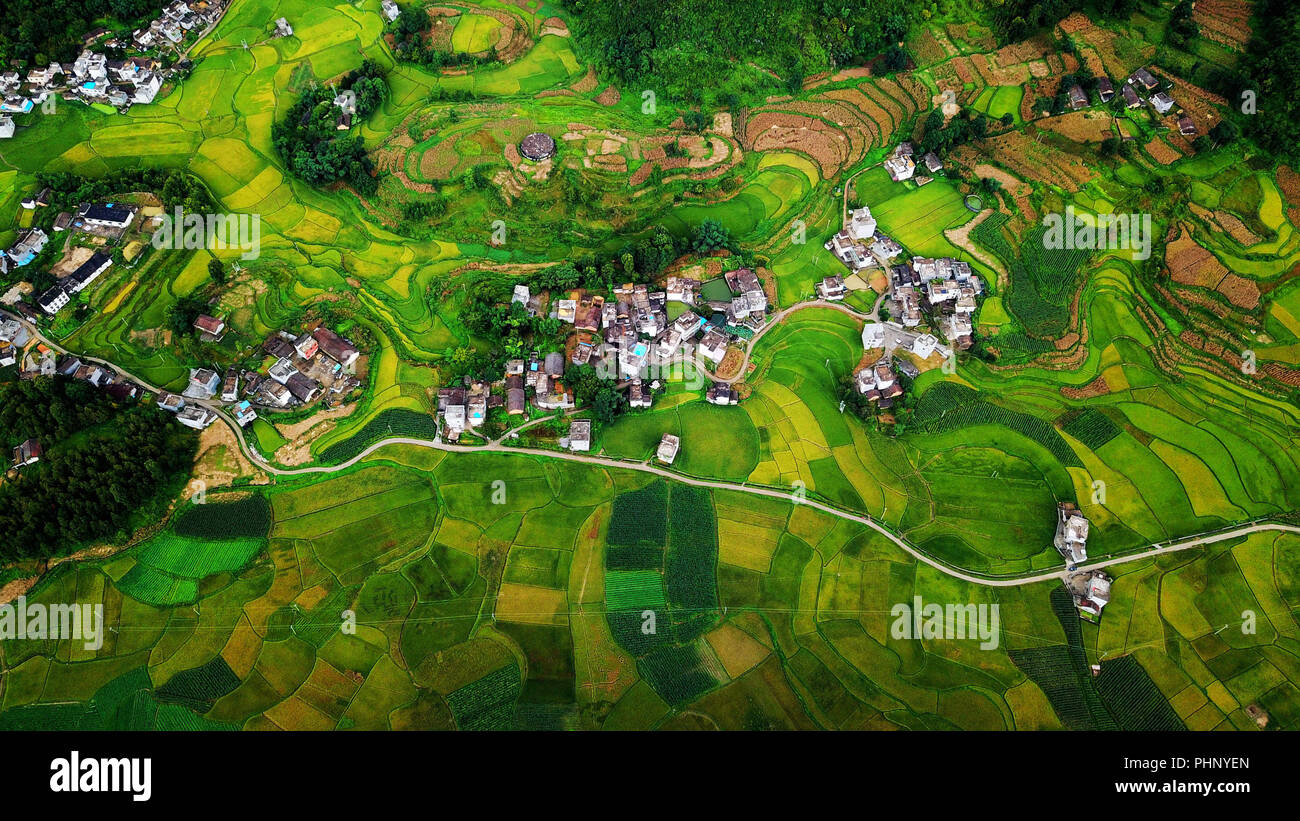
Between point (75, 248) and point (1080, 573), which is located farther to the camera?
point (75, 248)

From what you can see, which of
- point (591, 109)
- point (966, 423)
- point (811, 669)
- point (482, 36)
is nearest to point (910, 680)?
point (811, 669)

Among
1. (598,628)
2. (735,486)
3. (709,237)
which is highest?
(709,237)

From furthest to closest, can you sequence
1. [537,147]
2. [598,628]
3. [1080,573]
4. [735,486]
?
[537,147] < [735,486] < [1080,573] < [598,628]

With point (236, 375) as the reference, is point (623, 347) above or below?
above

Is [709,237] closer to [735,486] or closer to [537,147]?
[537,147]

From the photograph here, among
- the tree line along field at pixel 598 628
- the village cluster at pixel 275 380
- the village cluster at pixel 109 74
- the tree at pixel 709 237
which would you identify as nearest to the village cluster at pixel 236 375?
the village cluster at pixel 275 380

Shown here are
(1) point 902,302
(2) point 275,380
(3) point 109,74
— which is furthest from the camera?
(3) point 109,74

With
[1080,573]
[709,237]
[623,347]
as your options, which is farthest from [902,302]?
[1080,573]

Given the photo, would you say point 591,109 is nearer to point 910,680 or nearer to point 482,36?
point 482,36
